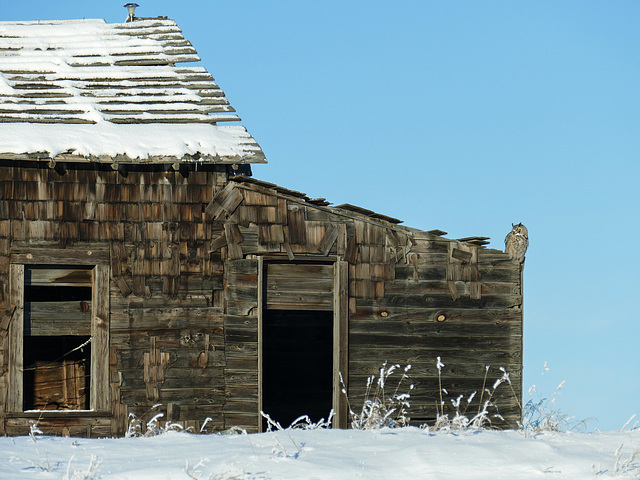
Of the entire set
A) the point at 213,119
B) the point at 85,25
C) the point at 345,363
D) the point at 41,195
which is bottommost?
the point at 345,363

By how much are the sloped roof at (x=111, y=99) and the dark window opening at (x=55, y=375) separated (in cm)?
433

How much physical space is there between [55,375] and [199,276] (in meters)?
4.69

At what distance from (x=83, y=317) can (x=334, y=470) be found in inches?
245

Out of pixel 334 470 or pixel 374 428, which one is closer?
pixel 334 470

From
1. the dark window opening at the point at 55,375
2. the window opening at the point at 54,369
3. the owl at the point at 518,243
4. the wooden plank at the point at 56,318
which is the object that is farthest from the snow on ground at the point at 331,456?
the dark window opening at the point at 55,375

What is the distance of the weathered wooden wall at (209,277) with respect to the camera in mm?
11234

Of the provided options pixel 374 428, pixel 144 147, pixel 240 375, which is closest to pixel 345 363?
pixel 240 375

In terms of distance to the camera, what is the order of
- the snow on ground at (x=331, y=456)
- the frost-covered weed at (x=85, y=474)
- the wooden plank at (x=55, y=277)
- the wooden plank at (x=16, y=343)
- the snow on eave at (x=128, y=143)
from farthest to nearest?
the wooden plank at (x=55, y=277), the wooden plank at (x=16, y=343), the snow on eave at (x=128, y=143), the snow on ground at (x=331, y=456), the frost-covered weed at (x=85, y=474)

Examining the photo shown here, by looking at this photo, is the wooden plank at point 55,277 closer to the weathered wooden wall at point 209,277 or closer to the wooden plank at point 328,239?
the weathered wooden wall at point 209,277

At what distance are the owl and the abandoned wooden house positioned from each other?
0.14 meters

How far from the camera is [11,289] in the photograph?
36.6 feet

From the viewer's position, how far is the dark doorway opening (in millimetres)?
15469

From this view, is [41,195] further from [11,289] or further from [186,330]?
[186,330]

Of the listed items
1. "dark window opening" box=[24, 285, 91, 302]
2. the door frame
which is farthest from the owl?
"dark window opening" box=[24, 285, 91, 302]
